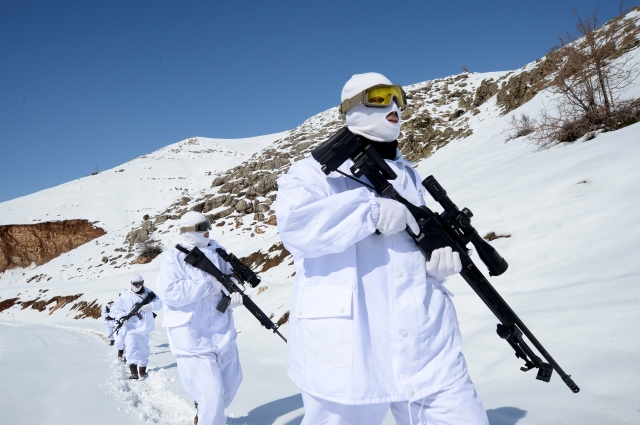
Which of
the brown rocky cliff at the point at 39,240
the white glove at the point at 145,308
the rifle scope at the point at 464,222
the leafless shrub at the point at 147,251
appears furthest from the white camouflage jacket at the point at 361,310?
the brown rocky cliff at the point at 39,240

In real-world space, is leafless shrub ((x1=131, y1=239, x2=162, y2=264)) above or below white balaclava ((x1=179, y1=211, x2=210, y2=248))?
below

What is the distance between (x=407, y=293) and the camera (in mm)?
1909

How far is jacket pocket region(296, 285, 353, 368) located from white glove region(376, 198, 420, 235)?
302mm

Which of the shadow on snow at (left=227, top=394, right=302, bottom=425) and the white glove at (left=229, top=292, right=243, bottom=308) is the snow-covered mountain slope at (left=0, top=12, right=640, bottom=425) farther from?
the white glove at (left=229, top=292, right=243, bottom=308)

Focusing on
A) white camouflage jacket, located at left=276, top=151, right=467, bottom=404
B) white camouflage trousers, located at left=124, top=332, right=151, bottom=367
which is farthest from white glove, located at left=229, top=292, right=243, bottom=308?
white camouflage trousers, located at left=124, top=332, right=151, bottom=367

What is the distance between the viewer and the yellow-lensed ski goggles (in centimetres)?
214

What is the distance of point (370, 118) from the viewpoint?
2152mm

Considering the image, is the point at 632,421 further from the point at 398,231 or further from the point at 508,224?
the point at 508,224

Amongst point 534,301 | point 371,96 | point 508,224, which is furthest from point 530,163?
point 371,96

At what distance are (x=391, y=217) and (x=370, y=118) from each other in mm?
575

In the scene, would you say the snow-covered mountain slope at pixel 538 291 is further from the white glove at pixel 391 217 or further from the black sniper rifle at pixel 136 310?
the white glove at pixel 391 217

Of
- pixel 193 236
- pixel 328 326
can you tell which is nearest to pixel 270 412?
pixel 193 236

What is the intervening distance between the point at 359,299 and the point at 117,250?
37328 millimetres

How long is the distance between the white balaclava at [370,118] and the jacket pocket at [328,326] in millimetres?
804
